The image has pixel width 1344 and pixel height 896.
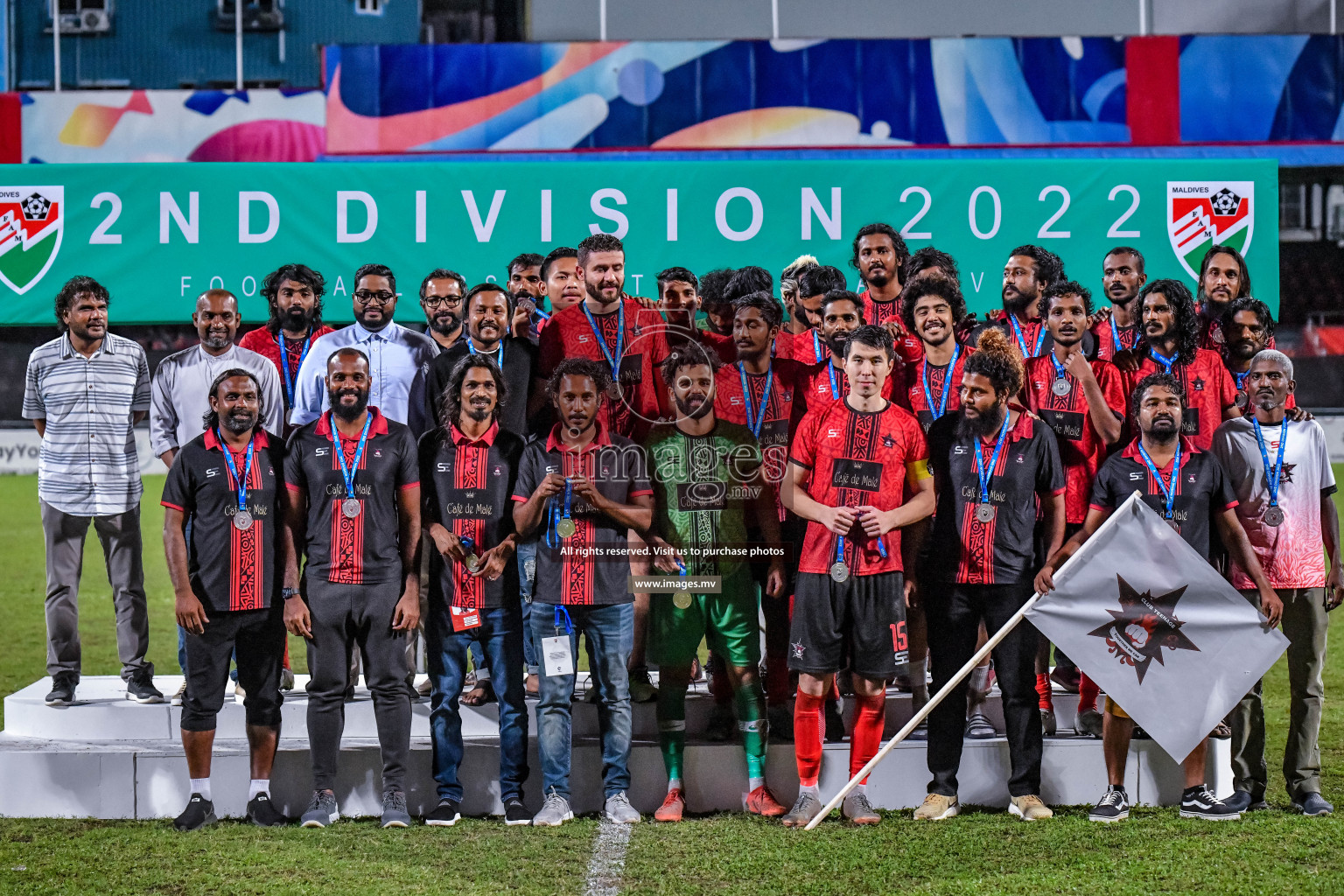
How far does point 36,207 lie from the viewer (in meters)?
7.42

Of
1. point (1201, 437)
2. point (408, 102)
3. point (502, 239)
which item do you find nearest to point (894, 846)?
point (1201, 437)

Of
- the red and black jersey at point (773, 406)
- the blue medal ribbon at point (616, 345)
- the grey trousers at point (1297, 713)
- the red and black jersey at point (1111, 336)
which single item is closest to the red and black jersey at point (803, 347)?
the red and black jersey at point (773, 406)

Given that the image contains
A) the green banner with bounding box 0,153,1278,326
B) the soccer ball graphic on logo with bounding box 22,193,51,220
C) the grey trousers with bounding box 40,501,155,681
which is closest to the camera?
the grey trousers with bounding box 40,501,155,681

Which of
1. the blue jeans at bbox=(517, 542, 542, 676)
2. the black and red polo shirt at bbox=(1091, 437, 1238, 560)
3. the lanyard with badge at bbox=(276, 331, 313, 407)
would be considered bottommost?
the blue jeans at bbox=(517, 542, 542, 676)

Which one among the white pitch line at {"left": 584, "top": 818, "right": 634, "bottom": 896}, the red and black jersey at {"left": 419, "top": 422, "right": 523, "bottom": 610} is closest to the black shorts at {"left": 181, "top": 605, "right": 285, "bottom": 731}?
the red and black jersey at {"left": 419, "top": 422, "right": 523, "bottom": 610}

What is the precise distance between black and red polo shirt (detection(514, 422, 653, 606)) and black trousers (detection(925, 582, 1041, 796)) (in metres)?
1.22

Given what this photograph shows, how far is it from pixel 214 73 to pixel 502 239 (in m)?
27.2

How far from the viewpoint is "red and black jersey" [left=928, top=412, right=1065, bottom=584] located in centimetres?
513

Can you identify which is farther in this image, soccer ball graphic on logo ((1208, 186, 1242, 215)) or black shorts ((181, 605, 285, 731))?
soccer ball graphic on logo ((1208, 186, 1242, 215))

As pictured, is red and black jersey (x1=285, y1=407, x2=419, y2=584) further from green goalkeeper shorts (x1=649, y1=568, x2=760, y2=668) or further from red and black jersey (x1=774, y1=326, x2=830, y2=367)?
red and black jersey (x1=774, y1=326, x2=830, y2=367)

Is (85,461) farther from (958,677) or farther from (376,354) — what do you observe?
(958,677)

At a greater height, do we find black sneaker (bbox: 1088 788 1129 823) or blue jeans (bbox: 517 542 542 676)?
blue jeans (bbox: 517 542 542 676)

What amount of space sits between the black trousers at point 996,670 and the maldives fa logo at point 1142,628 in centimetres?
29

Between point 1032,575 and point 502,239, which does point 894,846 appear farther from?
point 502,239
